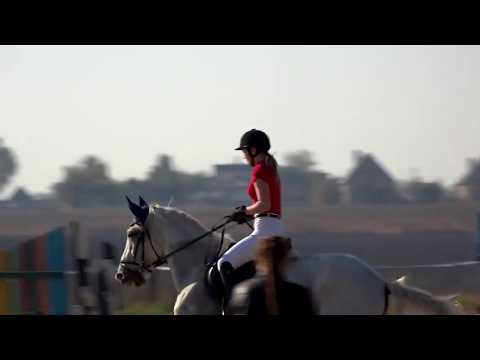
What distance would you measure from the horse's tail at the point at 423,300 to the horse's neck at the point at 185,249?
4.62ft

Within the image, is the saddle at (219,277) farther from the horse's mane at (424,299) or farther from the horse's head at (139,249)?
the horse's mane at (424,299)

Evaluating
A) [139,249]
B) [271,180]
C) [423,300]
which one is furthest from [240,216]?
[423,300]

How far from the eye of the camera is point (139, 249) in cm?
847

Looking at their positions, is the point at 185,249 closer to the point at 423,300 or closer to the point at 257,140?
the point at 257,140

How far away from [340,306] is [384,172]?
55.7 m

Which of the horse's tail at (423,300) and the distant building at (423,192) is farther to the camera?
the distant building at (423,192)

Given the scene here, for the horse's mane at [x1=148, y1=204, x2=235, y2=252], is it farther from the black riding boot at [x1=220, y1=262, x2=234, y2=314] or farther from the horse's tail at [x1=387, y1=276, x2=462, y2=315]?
the horse's tail at [x1=387, y1=276, x2=462, y2=315]

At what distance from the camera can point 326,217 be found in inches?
2051

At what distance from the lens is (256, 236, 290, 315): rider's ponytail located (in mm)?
4945

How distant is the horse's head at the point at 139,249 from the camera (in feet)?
27.6

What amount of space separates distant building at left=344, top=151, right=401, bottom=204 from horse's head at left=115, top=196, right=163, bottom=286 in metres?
52.1

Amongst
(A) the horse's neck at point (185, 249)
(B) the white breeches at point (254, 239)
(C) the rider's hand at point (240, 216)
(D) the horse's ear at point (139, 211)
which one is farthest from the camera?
(D) the horse's ear at point (139, 211)

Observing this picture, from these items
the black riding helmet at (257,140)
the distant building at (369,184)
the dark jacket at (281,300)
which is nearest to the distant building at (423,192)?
the distant building at (369,184)
